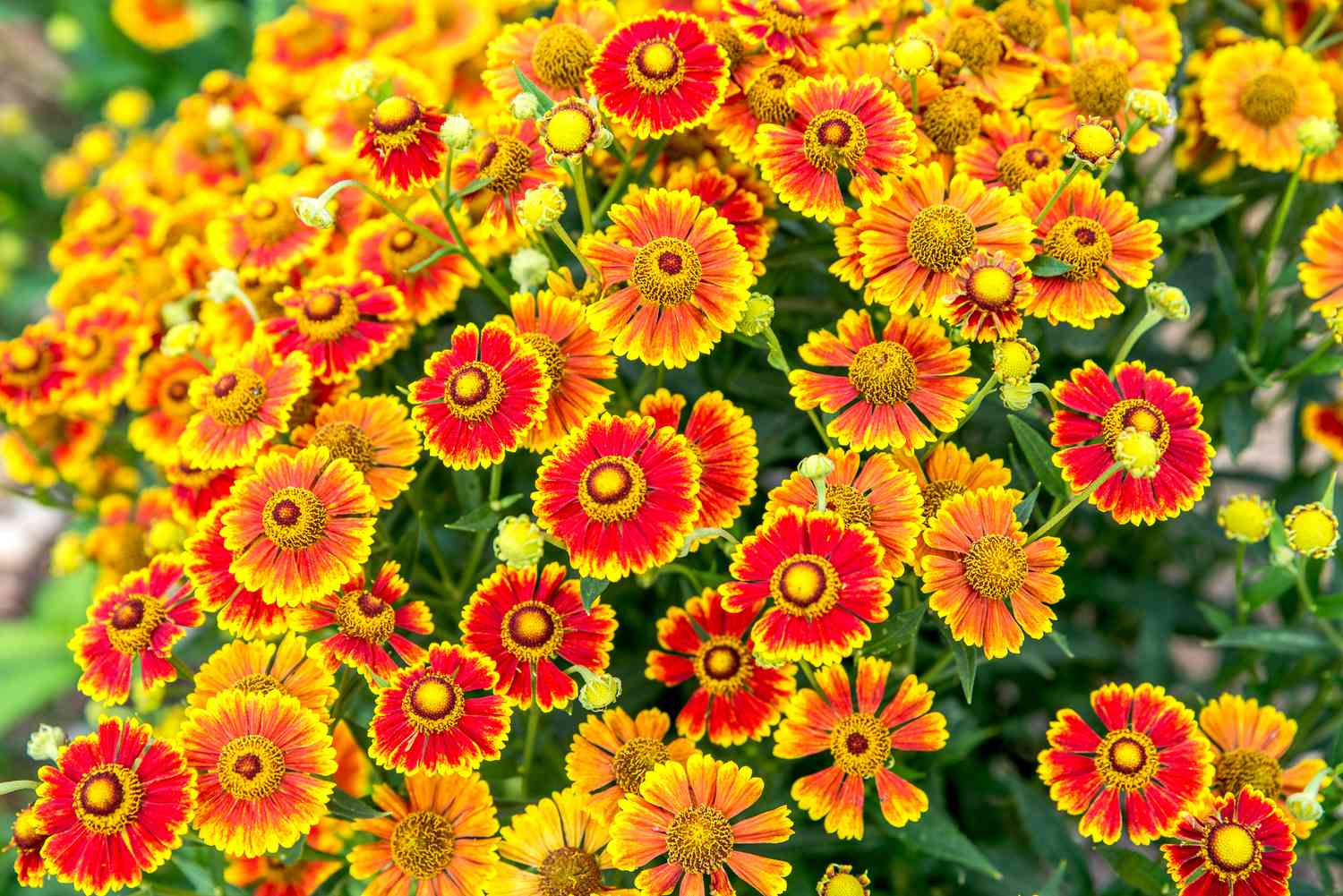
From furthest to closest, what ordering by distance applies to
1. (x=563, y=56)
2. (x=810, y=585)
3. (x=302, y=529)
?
(x=563, y=56) → (x=302, y=529) → (x=810, y=585)

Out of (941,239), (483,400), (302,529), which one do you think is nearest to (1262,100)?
(941,239)

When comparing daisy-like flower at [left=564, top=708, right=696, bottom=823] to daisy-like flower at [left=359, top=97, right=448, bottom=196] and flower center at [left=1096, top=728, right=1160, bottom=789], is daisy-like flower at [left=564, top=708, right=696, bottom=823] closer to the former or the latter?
flower center at [left=1096, top=728, right=1160, bottom=789]

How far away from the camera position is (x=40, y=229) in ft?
13.9

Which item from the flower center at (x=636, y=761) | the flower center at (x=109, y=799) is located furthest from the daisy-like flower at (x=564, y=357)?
the flower center at (x=109, y=799)

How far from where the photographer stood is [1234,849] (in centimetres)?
118

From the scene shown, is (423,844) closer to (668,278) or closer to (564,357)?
(564,357)

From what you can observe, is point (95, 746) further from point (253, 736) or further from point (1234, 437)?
point (1234, 437)

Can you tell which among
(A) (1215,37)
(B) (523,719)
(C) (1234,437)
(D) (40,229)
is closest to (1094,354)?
(C) (1234,437)

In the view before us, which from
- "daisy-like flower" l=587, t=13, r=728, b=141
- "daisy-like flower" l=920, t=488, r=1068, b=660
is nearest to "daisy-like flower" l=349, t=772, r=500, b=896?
"daisy-like flower" l=920, t=488, r=1068, b=660

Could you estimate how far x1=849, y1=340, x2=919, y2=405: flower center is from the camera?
4.17ft

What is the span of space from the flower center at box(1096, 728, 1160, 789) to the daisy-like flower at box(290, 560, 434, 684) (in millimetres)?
799

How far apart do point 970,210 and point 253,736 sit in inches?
40.4

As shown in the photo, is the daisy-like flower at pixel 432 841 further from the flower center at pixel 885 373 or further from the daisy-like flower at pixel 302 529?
the flower center at pixel 885 373

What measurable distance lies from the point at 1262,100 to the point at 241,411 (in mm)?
1507
